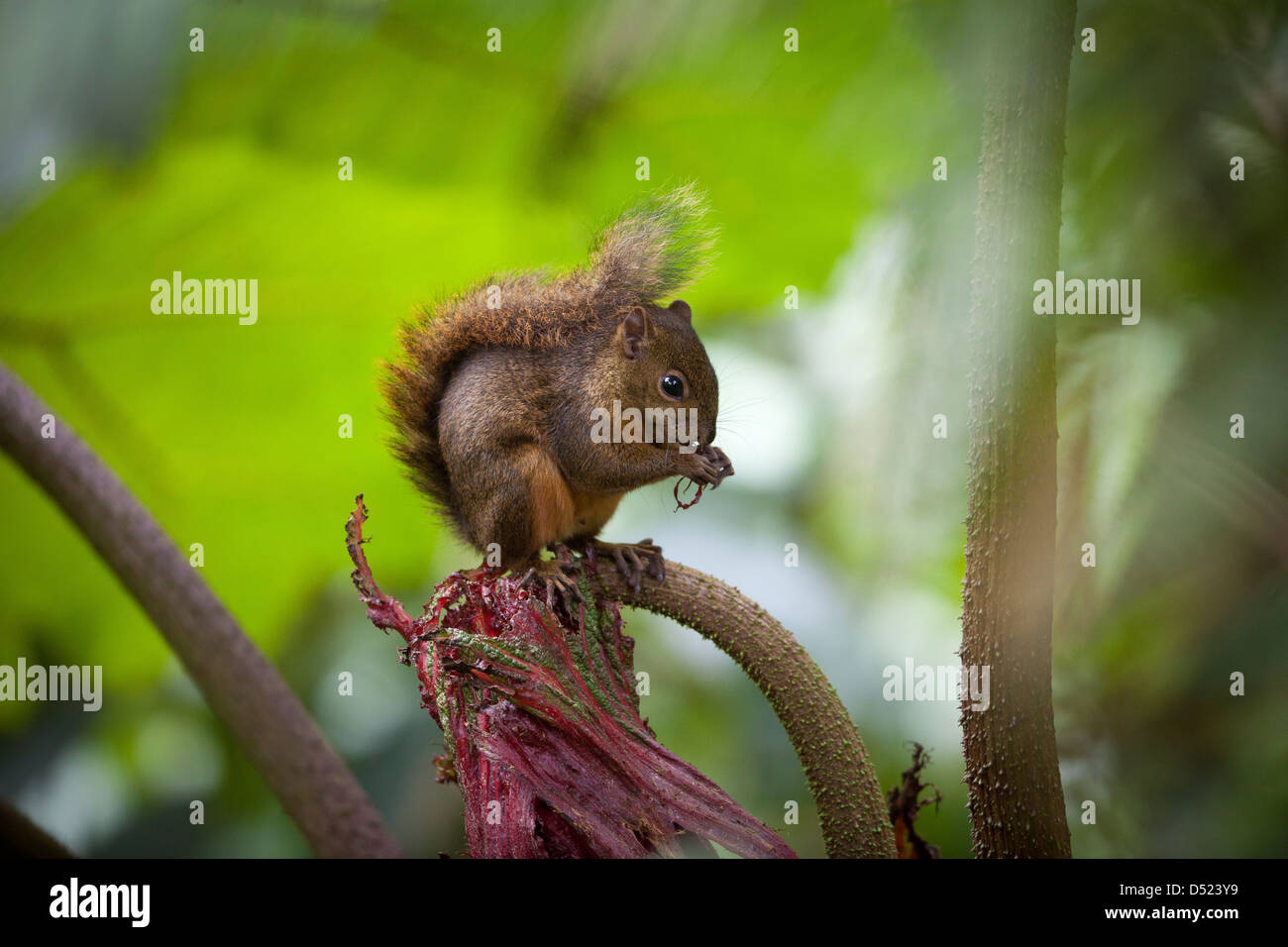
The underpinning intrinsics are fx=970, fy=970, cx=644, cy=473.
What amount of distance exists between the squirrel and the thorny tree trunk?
0.40m

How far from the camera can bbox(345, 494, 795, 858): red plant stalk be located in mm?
886

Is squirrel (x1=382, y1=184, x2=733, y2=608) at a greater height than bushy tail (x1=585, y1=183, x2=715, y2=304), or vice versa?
bushy tail (x1=585, y1=183, x2=715, y2=304)

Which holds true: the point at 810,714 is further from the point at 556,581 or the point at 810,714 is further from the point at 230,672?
the point at 230,672

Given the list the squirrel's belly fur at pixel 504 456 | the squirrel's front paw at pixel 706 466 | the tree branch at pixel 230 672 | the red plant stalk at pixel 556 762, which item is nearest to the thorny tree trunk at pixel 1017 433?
the red plant stalk at pixel 556 762

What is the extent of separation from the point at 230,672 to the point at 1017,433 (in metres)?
1.05

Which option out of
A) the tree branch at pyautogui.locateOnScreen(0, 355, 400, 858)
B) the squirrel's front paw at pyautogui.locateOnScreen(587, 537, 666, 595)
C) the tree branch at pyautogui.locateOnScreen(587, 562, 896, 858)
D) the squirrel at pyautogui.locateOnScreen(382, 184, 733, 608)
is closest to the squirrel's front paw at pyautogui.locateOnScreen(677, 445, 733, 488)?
the squirrel at pyautogui.locateOnScreen(382, 184, 733, 608)

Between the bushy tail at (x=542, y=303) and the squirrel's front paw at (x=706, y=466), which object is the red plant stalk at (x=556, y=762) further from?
the bushy tail at (x=542, y=303)

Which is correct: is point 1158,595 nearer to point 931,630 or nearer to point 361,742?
point 931,630

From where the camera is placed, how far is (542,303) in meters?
1.30

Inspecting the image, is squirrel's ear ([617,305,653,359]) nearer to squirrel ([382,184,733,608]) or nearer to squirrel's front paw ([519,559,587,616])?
squirrel ([382,184,733,608])

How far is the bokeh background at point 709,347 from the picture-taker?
→ 1.34m

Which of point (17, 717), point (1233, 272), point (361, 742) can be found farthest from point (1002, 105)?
point (17, 717)

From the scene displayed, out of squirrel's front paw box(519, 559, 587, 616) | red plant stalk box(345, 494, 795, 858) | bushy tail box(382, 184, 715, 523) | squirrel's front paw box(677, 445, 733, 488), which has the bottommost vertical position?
red plant stalk box(345, 494, 795, 858)
